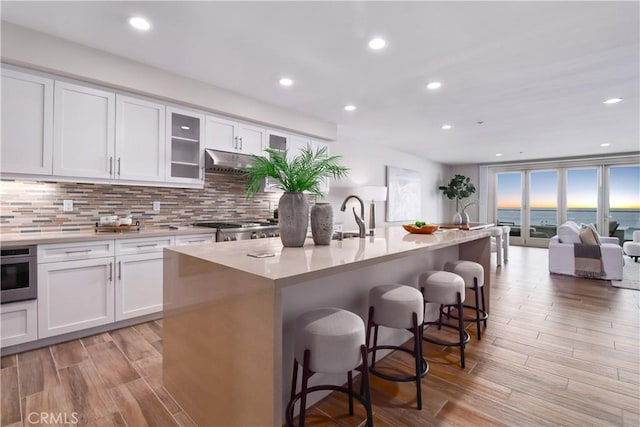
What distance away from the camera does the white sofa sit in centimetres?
462

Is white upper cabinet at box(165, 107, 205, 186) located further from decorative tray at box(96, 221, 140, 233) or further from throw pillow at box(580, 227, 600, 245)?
throw pillow at box(580, 227, 600, 245)

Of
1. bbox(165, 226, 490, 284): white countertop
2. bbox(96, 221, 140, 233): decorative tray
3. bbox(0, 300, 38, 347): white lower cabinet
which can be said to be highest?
bbox(96, 221, 140, 233): decorative tray

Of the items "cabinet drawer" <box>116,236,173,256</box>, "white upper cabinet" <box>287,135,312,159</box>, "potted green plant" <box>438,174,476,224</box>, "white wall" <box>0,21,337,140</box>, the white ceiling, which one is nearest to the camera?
the white ceiling

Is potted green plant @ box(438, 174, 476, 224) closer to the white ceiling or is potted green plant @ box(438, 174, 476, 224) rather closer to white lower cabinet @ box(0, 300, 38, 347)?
the white ceiling

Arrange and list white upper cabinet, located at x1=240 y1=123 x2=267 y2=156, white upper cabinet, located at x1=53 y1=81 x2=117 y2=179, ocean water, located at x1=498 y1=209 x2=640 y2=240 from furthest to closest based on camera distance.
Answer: ocean water, located at x1=498 y1=209 x2=640 y2=240, white upper cabinet, located at x1=240 y1=123 x2=267 y2=156, white upper cabinet, located at x1=53 y1=81 x2=117 y2=179

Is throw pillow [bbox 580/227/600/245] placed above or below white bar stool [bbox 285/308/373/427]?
above

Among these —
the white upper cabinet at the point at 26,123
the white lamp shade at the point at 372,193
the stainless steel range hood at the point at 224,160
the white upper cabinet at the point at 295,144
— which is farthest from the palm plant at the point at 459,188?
the white upper cabinet at the point at 26,123

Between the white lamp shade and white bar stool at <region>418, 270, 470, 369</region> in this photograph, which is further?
the white lamp shade

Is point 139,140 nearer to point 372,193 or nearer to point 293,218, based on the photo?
point 293,218

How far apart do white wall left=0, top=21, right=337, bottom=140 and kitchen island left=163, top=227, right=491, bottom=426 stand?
201cm

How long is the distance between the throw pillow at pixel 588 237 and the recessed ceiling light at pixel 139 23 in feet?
21.2

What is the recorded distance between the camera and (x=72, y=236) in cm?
251

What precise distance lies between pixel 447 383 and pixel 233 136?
331cm

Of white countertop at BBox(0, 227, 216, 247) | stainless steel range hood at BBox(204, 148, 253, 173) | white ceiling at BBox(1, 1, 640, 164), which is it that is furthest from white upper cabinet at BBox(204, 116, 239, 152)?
white countertop at BBox(0, 227, 216, 247)
